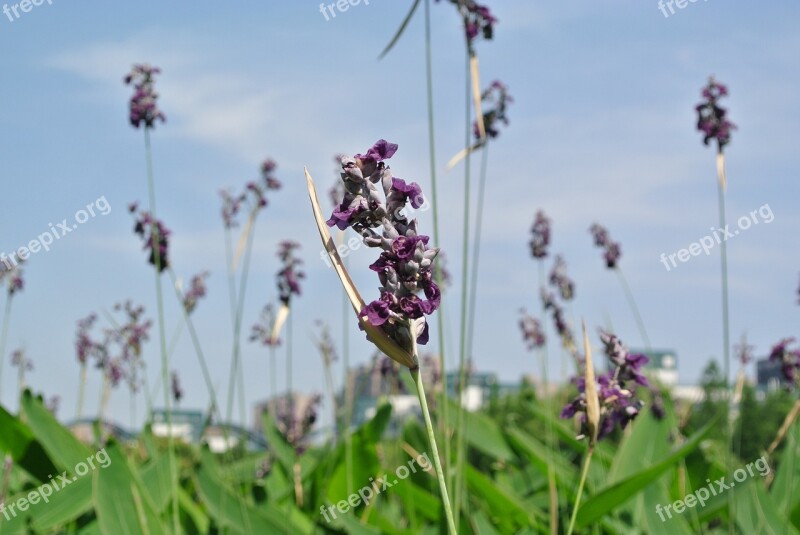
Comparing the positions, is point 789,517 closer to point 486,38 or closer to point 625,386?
point 625,386

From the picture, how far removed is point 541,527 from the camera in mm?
2822

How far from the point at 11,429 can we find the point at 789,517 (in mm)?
2723

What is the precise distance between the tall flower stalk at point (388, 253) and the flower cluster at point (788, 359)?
270 cm

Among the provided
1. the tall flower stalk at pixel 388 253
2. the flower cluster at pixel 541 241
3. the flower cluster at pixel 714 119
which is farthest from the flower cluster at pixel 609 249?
the tall flower stalk at pixel 388 253

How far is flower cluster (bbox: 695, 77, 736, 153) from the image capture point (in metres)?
2.68

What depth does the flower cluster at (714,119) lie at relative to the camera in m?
2.68

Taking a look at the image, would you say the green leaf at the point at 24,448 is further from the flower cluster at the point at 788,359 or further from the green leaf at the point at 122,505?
the flower cluster at the point at 788,359

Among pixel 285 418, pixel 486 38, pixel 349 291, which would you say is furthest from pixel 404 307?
pixel 285 418

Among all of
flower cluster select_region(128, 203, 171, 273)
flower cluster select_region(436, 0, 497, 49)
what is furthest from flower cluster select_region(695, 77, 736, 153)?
flower cluster select_region(128, 203, 171, 273)

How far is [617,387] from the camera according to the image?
5.96 feet

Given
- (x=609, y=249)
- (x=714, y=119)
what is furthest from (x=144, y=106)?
(x=609, y=249)

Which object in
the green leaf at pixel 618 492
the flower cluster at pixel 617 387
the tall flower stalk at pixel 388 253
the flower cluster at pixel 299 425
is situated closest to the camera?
the tall flower stalk at pixel 388 253

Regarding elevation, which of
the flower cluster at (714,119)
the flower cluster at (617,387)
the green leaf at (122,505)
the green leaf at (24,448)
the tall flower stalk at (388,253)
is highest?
the flower cluster at (714,119)

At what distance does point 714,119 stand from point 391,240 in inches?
76.4
